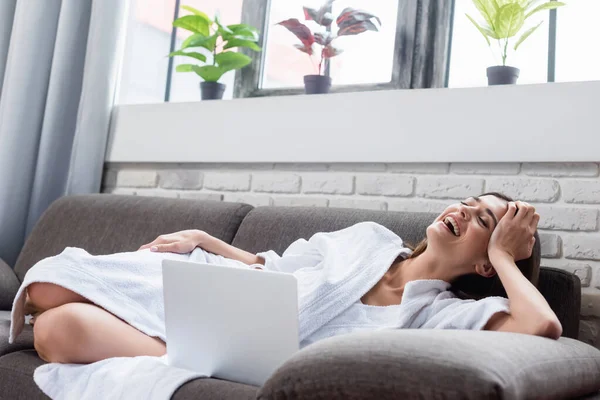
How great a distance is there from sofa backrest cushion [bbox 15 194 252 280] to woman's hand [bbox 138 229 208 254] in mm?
193

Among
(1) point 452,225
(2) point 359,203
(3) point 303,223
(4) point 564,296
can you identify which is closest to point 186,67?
(2) point 359,203

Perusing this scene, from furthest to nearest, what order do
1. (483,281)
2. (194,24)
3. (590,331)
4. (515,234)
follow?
(194,24)
(590,331)
(483,281)
(515,234)

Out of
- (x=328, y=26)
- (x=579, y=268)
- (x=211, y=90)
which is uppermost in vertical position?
(x=328, y=26)

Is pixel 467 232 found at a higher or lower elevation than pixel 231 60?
lower

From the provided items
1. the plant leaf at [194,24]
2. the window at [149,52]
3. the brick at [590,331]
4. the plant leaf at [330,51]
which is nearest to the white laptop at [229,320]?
the brick at [590,331]

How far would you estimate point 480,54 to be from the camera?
2.34 metres

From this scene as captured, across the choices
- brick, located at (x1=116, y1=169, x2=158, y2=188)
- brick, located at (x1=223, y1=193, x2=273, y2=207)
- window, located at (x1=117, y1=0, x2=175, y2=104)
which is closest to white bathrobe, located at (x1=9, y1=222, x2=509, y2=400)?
brick, located at (x1=223, y1=193, x2=273, y2=207)

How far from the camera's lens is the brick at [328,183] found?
2248 mm

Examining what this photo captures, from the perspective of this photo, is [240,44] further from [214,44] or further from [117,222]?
[117,222]

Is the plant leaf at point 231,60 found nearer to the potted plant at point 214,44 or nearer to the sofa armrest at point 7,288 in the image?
the potted plant at point 214,44

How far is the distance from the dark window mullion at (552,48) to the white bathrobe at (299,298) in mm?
829

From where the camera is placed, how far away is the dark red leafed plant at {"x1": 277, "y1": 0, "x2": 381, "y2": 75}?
2.35 metres

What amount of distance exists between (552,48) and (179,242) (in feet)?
4.13

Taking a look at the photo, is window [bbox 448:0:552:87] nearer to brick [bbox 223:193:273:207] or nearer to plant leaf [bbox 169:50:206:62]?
brick [bbox 223:193:273:207]
